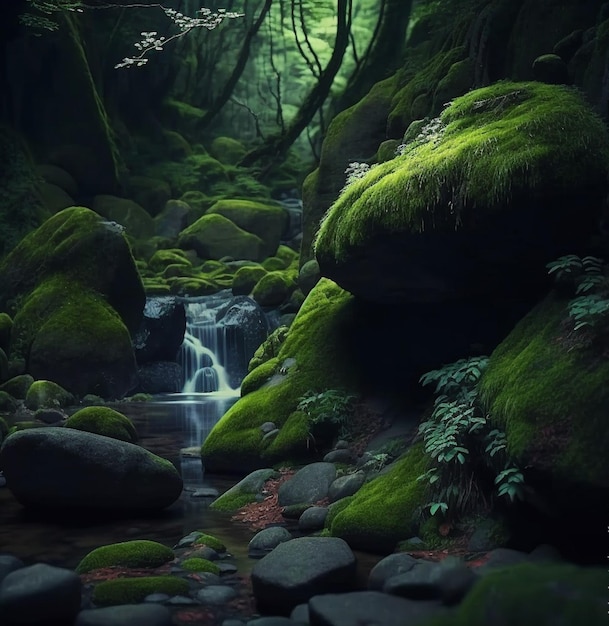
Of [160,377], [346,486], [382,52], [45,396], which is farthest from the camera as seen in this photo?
[382,52]

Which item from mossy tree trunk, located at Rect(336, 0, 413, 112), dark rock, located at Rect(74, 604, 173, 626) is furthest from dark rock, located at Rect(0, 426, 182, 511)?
mossy tree trunk, located at Rect(336, 0, 413, 112)

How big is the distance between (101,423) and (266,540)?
3954mm

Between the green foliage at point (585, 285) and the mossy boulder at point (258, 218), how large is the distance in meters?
22.8

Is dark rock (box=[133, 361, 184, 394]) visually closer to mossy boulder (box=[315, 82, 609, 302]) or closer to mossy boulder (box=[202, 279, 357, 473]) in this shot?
mossy boulder (box=[202, 279, 357, 473])

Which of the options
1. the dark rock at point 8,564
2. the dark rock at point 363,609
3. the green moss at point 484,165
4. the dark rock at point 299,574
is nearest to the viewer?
the dark rock at point 363,609

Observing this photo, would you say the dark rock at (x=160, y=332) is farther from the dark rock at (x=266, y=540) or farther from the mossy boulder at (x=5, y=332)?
the dark rock at (x=266, y=540)

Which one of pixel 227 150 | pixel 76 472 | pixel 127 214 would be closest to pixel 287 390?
pixel 76 472

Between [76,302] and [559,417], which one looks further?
[76,302]

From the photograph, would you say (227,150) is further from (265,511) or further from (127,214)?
(265,511)

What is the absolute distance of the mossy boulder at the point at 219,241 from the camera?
90.7ft

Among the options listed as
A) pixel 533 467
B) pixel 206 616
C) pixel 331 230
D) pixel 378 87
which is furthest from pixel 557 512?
pixel 378 87

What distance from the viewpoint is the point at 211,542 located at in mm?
6152

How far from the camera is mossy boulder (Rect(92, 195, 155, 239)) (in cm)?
2794

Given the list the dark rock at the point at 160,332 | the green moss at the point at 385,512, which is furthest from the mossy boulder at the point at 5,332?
the green moss at the point at 385,512
